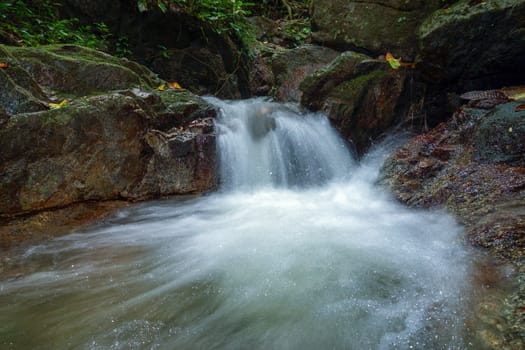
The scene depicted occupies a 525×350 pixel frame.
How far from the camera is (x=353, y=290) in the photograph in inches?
87.3

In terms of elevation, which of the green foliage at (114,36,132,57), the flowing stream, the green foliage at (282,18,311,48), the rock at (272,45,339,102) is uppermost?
the green foliage at (282,18,311,48)

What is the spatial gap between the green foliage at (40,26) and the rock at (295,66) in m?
3.92

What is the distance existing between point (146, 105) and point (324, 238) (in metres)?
3.24

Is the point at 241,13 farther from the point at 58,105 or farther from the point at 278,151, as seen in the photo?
the point at 58,105

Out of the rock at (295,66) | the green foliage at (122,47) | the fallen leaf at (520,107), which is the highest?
the green foliage at (122,47)

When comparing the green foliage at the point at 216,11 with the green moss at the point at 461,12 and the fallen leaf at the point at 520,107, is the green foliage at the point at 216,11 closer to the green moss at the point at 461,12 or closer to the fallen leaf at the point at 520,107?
the green moss at the point at 461,12

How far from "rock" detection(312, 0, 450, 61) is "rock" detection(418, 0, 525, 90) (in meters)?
1.20

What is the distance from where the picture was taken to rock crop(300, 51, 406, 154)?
5645 millimetres

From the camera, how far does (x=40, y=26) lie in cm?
557

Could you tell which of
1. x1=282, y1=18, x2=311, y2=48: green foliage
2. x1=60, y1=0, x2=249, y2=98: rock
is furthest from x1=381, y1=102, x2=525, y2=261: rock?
x1=282, y1=18, x2=311, y2=48: green foliage

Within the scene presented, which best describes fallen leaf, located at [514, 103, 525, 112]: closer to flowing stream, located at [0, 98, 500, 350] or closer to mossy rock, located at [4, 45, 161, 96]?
flowing stream, located at [0, 98, 500, 350]

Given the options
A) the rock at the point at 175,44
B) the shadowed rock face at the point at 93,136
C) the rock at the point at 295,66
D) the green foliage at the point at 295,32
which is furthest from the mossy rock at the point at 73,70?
the green foliage at the point at 295,32

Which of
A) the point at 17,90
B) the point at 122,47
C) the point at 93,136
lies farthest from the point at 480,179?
the point at 122,47

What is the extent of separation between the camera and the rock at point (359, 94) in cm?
564
